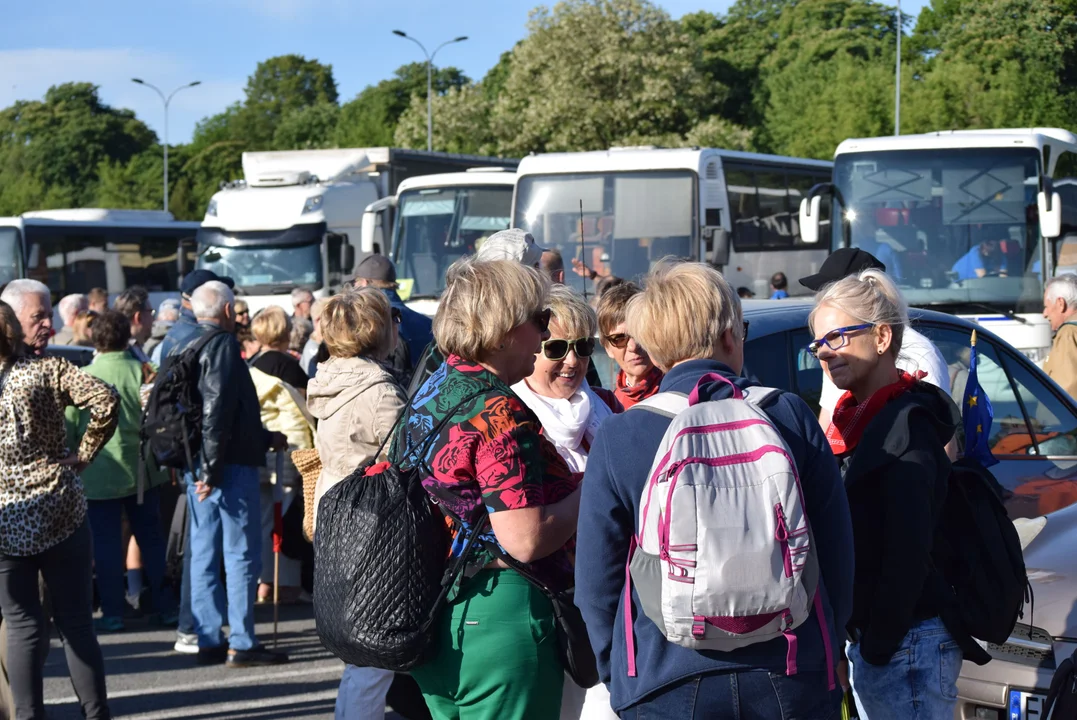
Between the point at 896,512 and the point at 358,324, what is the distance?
289 centimetres

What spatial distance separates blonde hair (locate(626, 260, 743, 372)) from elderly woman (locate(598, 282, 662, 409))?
5.12 ft

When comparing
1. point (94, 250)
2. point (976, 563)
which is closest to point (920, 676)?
point (976, 563)

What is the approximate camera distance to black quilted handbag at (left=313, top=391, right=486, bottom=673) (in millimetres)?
3070

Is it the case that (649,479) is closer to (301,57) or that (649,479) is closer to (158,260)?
(158,260)

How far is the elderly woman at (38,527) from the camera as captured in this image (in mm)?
4938

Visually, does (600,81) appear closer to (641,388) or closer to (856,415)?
(641,388)

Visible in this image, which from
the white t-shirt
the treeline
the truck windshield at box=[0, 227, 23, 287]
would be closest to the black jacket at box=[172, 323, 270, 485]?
the white t-shirt

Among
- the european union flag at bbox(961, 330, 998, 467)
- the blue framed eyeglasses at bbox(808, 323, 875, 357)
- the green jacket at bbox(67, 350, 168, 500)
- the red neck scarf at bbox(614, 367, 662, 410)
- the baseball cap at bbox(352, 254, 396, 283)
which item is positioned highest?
the baseball cap at bbox(352, 254, 396, 283)

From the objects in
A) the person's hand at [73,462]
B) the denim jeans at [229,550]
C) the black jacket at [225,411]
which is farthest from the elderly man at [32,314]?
the denim jeans at [229,550]

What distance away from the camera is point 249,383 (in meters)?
6.83

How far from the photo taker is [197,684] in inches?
260

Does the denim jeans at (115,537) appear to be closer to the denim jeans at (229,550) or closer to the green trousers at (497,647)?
the denim jeans at (229,550)

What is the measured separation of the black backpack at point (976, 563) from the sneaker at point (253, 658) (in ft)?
14.9

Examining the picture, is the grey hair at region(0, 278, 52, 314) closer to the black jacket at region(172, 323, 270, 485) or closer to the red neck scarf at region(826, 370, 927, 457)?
the black jacket at region(172, 323, 270, 485)
